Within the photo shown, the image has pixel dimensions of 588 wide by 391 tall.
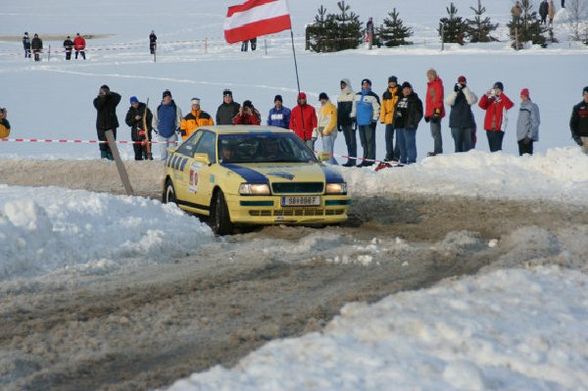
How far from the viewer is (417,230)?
47.6 feet

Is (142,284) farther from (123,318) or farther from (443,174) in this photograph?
(443,174)

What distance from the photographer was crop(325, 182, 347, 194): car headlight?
14.5 metres

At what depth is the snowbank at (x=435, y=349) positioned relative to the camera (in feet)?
22.6


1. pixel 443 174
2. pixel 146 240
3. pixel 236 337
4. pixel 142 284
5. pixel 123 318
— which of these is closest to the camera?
pixel 236 337

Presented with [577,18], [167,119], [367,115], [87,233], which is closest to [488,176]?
[367,115]

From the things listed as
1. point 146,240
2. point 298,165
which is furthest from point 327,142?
point 146,240

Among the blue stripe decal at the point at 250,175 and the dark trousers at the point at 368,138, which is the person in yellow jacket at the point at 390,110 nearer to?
the dark trousers at the point at 368,138

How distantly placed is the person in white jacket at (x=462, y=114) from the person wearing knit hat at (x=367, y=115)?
1587 millimetres

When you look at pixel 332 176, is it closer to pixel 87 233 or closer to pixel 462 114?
pixel 87 233

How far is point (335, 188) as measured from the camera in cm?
1455

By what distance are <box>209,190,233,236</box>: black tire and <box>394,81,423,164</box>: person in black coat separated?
729 centimetres

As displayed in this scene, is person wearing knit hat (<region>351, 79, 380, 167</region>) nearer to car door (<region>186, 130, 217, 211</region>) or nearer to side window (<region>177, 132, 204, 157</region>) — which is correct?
side window (<region>177, 132, 204, 157</region>)

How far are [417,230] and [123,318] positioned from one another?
6329mm

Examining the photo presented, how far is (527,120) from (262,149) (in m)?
6.73
